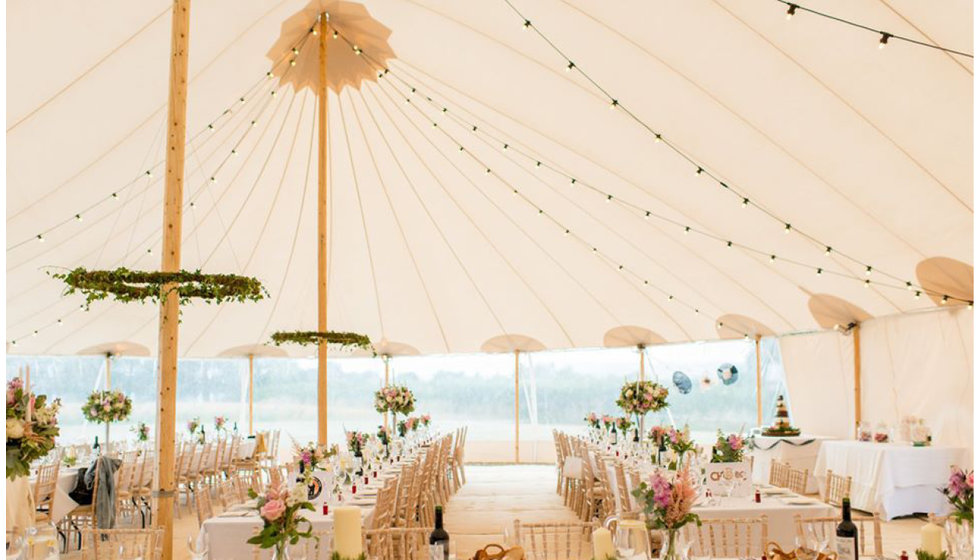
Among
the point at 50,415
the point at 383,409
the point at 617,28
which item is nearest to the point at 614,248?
the point at 383,409

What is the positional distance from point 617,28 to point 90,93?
201 inches

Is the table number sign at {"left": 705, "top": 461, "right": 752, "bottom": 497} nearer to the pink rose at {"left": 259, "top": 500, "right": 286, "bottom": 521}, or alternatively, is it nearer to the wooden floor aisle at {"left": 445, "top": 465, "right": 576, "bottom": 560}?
the wooden floor aisle at {"left": 445, "top": 465, "right": 576, "bottom": 560}

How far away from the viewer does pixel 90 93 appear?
8344 mm

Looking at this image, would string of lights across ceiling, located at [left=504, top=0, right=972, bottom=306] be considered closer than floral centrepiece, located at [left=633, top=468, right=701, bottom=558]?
No

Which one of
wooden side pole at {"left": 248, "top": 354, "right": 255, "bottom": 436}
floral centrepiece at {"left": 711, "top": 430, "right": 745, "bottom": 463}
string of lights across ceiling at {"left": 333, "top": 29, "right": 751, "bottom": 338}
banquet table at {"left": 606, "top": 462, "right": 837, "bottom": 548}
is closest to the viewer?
banquet table at {"left": 606, "top": 462, "right": 837, "bottom": 548}

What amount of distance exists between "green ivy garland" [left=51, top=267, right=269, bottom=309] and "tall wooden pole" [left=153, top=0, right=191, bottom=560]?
0.14m

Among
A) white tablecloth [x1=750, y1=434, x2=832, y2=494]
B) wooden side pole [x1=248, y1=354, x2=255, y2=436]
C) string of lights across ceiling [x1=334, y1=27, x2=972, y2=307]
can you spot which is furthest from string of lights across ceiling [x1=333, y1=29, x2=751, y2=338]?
wooden side pole [x1=248, y1=354, x2=255, y2=436]

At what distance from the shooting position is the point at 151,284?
5.05 m

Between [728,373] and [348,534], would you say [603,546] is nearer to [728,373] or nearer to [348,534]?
[348,534]

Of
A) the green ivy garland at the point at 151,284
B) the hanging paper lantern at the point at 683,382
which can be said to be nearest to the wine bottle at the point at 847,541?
the green ivy garland at the point at 151,284

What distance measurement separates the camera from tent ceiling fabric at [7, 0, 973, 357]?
714 cm

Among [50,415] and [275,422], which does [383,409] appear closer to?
[275,422]

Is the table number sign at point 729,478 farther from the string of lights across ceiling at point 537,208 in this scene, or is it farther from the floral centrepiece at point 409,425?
the floral centrepiece at point 409,425

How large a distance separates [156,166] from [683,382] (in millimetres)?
10461
